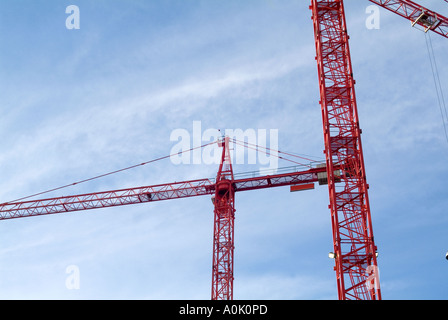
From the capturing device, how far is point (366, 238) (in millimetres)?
41719

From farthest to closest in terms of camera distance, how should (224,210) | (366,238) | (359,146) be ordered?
(224,210)
(359,146)
(366,238)

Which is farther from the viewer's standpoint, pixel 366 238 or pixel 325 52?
pixel 325 52

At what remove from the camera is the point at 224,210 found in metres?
72.1

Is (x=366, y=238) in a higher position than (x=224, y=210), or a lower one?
lower

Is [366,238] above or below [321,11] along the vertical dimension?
below
